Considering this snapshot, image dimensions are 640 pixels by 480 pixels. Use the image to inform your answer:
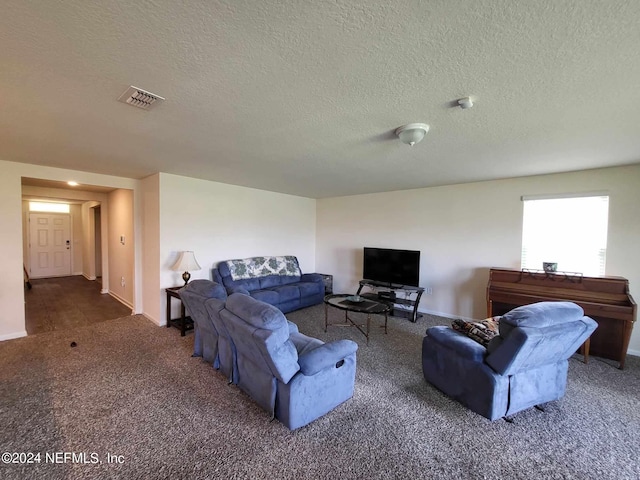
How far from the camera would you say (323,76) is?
4.89ft

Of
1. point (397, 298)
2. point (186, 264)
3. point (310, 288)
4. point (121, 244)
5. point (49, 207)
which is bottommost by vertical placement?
point (397, 298)

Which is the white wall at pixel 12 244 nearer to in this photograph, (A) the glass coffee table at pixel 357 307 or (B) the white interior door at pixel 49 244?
(A) the glass coffee table at pixel 357 307

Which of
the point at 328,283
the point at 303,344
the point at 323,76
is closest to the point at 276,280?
the point at 328,283

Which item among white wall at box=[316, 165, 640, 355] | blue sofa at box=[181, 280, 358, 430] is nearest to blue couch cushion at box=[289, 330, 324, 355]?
blue sofa at box=[181, 280, 358, 430]

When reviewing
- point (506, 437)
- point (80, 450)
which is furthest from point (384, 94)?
point (80, 450)

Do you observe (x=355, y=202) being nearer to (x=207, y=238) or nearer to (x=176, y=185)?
(x=207, y=238)

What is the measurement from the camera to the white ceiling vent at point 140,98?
1.65m

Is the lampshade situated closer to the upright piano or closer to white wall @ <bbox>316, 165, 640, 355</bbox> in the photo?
white wall @ <bbox>316, 165, 640, 355</bbox>

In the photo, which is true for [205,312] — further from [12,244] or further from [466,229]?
[466,229]

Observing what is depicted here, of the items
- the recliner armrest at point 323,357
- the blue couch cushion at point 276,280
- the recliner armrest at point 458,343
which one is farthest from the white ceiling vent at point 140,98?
the blue couch cushion at point 276,280

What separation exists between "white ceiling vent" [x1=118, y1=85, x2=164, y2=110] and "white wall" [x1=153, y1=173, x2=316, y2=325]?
2436 mm

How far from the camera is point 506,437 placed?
77.3 inches

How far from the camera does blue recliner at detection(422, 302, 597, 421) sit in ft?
6.47

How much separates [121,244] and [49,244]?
4.45 m
